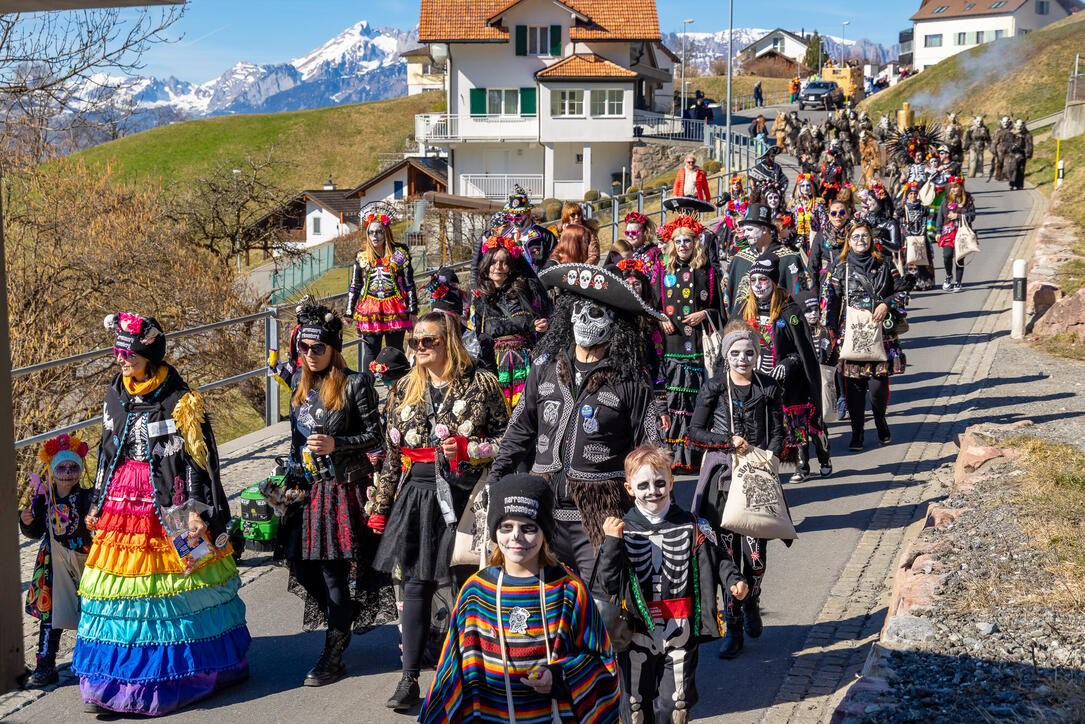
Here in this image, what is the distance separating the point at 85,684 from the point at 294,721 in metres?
1.08

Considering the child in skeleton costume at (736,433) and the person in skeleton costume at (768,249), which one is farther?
the person in skeleton costume at (768,249)

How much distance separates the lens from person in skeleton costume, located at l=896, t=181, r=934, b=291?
1923 centimetres

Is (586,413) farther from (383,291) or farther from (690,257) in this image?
(383,291)

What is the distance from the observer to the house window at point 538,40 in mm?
59719

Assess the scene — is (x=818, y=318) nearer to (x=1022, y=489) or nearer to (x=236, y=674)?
(x=1022, y=489)

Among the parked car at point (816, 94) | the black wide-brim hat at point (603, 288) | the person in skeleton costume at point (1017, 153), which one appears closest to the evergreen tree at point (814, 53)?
the parked car at point (816, 94)

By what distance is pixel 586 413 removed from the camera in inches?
231

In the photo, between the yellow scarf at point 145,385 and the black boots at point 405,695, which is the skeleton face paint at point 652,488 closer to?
the black boots at point 405,695

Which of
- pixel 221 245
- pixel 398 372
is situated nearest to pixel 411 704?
pixel 398 372

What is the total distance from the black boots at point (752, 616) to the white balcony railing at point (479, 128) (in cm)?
5420

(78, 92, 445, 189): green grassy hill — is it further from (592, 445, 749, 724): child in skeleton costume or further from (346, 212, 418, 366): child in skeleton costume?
(592, 445, 749, 724): child in skeleton costume

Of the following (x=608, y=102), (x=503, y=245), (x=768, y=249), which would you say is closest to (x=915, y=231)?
(x=768, y=249)

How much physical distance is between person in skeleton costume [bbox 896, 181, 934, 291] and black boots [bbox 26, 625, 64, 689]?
50.3 feet

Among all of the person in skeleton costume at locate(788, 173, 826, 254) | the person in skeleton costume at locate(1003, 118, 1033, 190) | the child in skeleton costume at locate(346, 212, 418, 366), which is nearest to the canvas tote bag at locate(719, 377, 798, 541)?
the child in skeleton costume at locate(346, 212, 418, 366)
